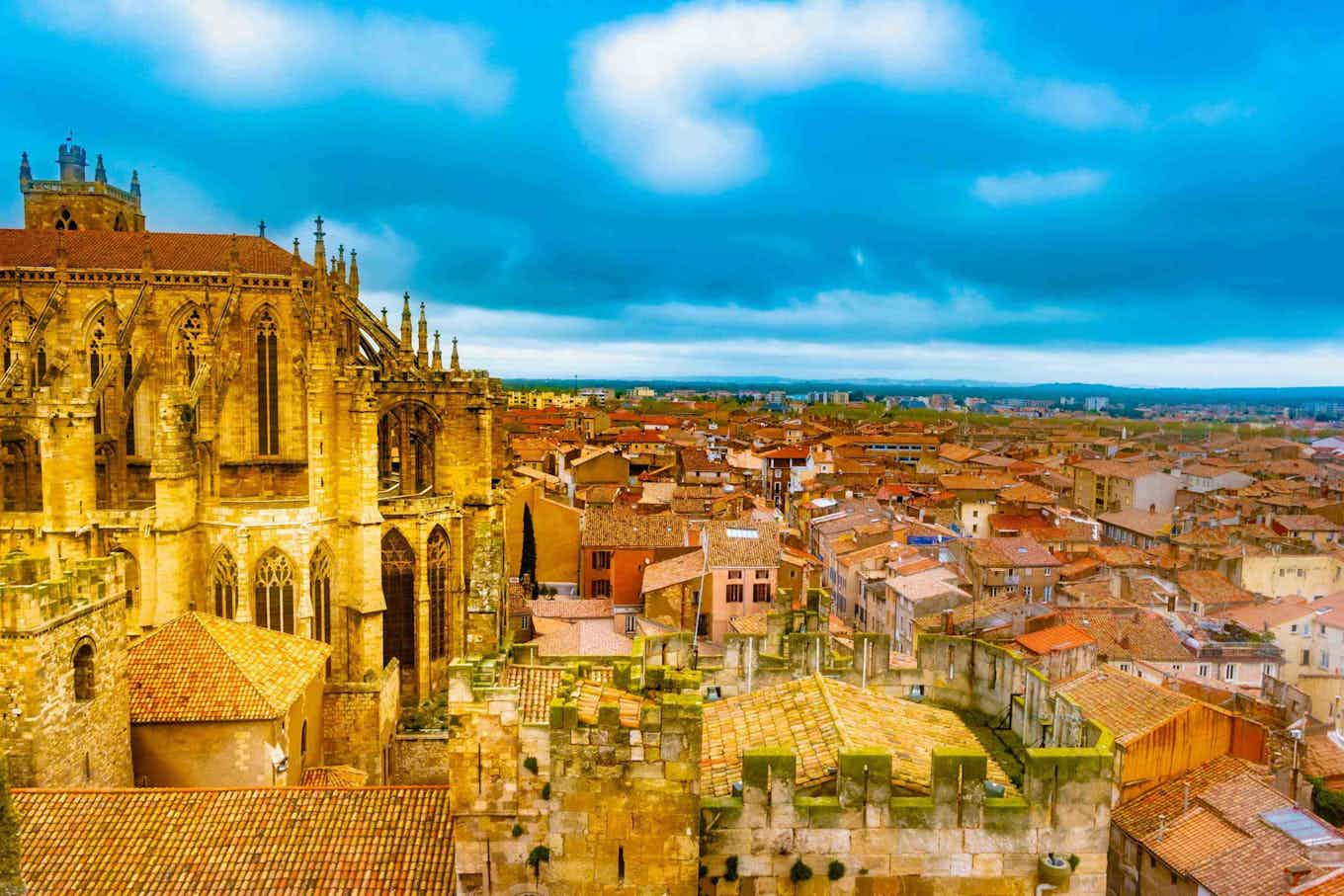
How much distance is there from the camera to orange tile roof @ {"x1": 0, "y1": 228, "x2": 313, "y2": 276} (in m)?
44.4

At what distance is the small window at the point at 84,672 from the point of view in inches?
819

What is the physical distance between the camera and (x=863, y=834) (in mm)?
13984

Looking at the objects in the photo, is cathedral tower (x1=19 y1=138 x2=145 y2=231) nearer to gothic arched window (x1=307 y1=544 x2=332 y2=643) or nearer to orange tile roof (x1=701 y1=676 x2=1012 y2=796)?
gothic arched window (x1=307 y1=544 x2=332 y2=643)

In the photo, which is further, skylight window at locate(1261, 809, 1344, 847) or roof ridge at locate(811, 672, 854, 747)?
skylight window at locate(1261, 809, 1344, 847)

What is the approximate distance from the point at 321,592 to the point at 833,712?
2786 centimetres

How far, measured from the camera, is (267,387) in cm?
4400

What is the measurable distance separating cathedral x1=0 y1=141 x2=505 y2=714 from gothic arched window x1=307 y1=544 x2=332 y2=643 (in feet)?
0.26

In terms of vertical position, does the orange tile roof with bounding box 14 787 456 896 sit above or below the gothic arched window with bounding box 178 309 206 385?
below

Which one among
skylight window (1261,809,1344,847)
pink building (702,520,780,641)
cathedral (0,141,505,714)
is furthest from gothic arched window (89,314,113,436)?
skylight window (1261,809,1344,847)

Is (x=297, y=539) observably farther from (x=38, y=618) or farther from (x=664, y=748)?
(x=664, y=748)

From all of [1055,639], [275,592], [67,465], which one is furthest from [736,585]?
[67,465]

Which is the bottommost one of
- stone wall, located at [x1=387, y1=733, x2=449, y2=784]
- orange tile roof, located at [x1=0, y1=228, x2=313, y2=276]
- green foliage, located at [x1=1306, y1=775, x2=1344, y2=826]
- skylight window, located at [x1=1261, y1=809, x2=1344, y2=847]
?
green foliage, located at [x1=1306, y1=775, x2=1344, y2=826]

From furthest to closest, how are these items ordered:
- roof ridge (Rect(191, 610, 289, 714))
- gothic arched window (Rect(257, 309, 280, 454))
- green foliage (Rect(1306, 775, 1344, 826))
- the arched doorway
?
1. gothic arched window (Rect(257, 309, 280, 454))
2. the arched doorway
3. green foliage (Rect(1306, 775, 1344, 826))
4. roof ridge (Rect(191, 610, 289, 714))

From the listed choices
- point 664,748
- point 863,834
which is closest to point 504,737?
point 664,748
